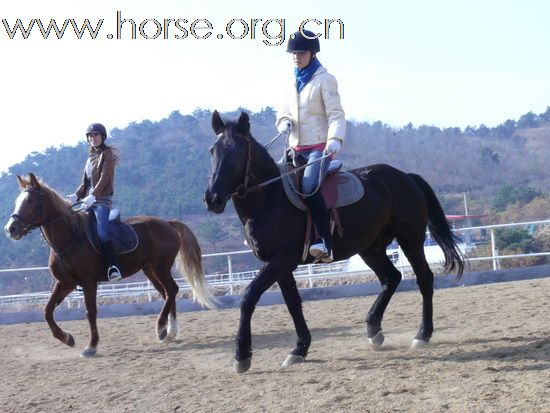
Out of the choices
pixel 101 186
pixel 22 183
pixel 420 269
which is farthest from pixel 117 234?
pixel 420 269

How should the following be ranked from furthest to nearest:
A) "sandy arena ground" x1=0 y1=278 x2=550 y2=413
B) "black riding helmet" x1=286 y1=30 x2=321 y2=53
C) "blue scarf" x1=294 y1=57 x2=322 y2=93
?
"blue scarf" x1=294 y1=57 x2=322 y2=93, "black riding helmet" x1=286 y1=30 x2=321 y2=53, "sandy arena ground" x1=0 y1=278 x2=550 y2=413

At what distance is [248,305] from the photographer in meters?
6.90

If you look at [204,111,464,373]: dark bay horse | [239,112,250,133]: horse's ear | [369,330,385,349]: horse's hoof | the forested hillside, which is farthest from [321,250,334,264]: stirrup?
the forested hillside

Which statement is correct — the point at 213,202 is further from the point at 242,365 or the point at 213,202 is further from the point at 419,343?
the point at 419,343

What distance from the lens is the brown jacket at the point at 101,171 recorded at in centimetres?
988

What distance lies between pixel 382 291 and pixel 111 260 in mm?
3707

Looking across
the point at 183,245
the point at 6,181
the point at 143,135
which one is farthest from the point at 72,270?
the point at 143,135

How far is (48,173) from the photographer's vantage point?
82750 mm

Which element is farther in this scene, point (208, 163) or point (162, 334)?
point (208, 163)

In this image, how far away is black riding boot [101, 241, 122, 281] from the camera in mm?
10211

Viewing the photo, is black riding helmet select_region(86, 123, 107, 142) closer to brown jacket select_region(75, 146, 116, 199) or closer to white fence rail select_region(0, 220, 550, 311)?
brown jacket select_region(75, 146, 116, 199)

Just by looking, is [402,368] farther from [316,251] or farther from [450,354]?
[316,251]

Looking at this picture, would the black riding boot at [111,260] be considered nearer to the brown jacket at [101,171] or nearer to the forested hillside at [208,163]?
the brown jacket at [101,171]

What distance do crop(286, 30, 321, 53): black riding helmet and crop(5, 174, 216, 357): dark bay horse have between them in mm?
3829
